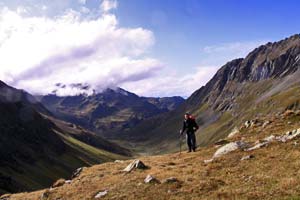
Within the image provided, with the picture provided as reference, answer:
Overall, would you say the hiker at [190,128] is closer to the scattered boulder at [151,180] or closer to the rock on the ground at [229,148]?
the rock on the ground at [229,148]

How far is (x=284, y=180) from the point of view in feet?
79.9

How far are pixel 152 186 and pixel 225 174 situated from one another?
15.3 ft

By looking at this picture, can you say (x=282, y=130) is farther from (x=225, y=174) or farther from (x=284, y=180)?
(x=284, y=180)

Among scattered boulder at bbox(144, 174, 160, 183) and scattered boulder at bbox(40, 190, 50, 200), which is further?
scattered boulder at bbox(40, 190, 50, 200)

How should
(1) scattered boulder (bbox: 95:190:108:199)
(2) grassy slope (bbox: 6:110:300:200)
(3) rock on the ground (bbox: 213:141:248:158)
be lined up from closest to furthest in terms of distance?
1. (2) grassy slope (bbox: 6:110:300:200)
2. (1) scattered boulder (bbox: 95:190:108:199)
3. (3) rock on the ground (bbox: 213:141:248:158)

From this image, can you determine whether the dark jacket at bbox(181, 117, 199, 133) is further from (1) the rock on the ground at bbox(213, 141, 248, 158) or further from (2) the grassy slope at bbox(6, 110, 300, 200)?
(1) the rock on the ground at bbox(213, 141, 248, 158)

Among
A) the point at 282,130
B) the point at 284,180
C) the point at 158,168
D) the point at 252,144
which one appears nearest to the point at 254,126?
Result: the point at 282,130

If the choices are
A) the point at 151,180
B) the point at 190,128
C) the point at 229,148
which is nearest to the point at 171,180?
the point at 151,180

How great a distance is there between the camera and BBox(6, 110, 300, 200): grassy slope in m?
23.9

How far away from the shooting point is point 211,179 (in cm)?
2767

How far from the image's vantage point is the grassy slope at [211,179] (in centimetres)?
2392

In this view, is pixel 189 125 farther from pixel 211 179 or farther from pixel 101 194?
pixel 101 194

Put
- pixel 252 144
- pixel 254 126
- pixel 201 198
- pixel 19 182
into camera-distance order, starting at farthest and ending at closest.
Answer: pixel 19 182, pixel 254 126, pixel 252 144, pixel 201 198

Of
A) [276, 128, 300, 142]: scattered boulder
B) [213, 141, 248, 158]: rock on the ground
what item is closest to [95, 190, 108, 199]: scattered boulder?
[213, 141, 248, 158]: rock on the ground
